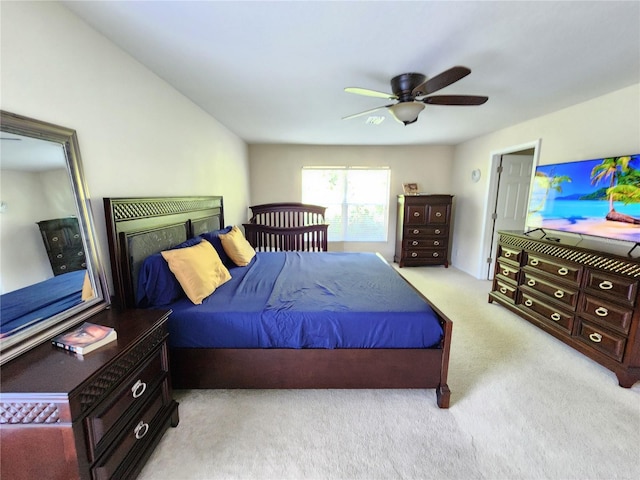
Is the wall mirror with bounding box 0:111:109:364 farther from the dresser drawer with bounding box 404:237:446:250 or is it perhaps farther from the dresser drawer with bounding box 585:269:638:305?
the dresser drawer with bounding box 404:237:446:250

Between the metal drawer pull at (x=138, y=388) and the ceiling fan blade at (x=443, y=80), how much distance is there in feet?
7.85

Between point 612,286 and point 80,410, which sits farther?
point 612,286

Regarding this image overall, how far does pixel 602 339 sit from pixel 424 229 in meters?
2.88

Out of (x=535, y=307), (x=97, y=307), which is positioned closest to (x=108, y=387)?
(x=97, y=307)

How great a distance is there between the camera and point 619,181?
218cm

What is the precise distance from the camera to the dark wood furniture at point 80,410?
897 mm

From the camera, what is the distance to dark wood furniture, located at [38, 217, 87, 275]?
1247 millimetres

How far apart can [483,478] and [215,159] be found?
366 centimetres

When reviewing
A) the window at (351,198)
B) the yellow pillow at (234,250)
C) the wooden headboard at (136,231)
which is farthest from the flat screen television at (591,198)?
the wooden headboard at (136,231)

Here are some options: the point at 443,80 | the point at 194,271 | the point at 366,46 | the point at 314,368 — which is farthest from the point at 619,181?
the point at 194,271

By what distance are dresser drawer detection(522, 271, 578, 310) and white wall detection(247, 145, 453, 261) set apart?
2784 millimetres

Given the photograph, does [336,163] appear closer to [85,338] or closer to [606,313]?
[606,313]

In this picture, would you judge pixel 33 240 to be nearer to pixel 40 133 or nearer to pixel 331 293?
pixel 40 133

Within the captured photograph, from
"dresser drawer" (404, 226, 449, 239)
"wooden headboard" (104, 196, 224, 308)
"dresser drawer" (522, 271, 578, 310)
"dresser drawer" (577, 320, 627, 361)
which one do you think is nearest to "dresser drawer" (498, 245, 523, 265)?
"dresser drawer" (522, 271, 578, 310)
